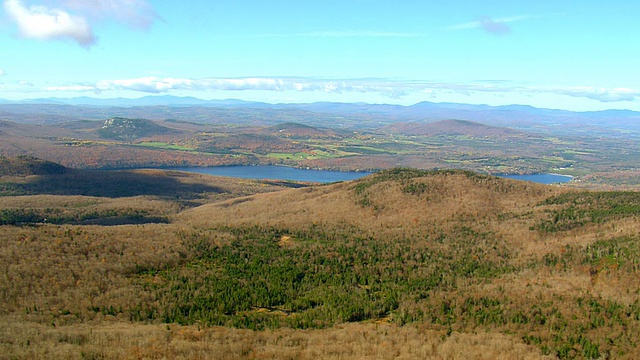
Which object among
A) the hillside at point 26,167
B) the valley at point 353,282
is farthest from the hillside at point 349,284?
the hillside at point 26,167

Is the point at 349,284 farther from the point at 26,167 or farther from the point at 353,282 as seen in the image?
the point at 26,167

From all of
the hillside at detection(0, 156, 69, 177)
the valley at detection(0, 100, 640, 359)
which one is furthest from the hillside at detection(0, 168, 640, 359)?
the hillside at detection(0, 156, 69, 177)

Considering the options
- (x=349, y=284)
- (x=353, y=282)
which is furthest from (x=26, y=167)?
(x=349, y=284)

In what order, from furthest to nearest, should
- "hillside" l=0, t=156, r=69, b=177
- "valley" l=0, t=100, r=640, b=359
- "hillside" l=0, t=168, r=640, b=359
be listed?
"hillside" l=0, t=156, r=69, b=177, "hillside" l=0, t=168, r=640, b=359, "valley" l=0, t=100, r=640, b=359

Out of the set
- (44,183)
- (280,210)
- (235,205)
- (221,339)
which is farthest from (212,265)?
(44,183)

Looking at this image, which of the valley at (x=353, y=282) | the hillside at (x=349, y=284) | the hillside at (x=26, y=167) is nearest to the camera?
the valley at (x=353, y=282)

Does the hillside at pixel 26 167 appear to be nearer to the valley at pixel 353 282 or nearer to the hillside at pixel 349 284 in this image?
the valley at pixel 353 282

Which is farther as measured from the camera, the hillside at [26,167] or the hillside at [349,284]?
the hillside at [26,167]

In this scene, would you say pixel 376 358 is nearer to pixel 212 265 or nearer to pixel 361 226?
pixel 212 265

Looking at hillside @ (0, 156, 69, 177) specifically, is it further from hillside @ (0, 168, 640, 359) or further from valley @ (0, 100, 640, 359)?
hillside @ (0, 168, 640, 359)
